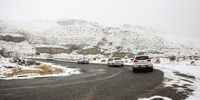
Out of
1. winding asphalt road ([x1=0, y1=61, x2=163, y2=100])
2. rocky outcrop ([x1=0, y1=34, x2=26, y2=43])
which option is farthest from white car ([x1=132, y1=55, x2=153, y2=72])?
rocky outcrop ([x1=0, y1=34, x2=26, y2=43])

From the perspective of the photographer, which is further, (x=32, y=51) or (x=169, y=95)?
(x=32, y=51)

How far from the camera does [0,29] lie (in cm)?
14875

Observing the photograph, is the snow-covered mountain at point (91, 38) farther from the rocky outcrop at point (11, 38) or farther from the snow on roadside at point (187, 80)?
the snow on roadside at point (187, 80)

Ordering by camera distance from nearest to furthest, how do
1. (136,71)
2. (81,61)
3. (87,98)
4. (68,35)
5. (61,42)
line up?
1. (87,98)
2. (136,71)
3. (81,61)
4. (61,42)
5. (68,35)

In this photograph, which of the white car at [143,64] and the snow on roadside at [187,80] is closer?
the snow on roadside at [187,80]

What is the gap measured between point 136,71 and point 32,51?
9528 cm

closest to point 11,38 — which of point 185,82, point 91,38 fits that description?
point 91,38

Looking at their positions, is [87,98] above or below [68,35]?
below

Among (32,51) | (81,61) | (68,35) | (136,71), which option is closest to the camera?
(136,71)

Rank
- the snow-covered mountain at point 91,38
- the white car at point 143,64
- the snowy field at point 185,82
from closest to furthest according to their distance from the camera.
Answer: the snowy field at point 185,82
the white car at point 143,64
the snow-covered mountain at point 91,38

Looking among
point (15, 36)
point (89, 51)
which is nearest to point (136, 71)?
point (89, 51)

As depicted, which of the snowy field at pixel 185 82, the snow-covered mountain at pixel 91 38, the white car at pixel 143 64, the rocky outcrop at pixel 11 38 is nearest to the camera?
the snowy field at pixel 185 82

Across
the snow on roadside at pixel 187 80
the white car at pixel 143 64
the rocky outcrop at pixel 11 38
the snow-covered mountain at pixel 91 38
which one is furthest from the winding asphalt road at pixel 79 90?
the rocky outcrop at pixel 11 38

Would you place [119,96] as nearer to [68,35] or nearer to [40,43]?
[40,43]
